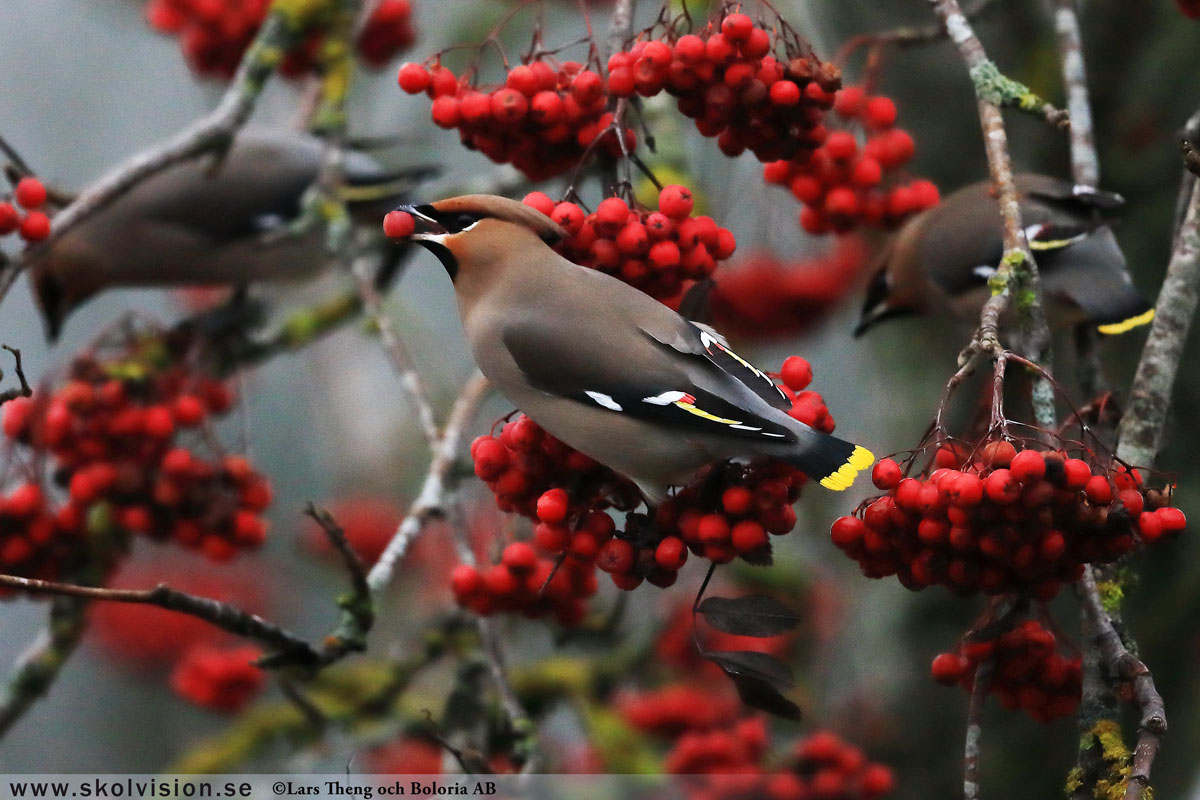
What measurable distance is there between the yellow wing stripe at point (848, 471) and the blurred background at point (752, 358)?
68 centimetres

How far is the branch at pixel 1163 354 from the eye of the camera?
89.8 inches

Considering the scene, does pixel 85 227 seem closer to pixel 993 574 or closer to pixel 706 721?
pixel 706 721

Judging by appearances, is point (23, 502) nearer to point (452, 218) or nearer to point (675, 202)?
point (452, 218)

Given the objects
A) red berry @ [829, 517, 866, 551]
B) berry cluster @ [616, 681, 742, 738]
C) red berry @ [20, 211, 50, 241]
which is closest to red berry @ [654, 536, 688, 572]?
red berry @ [829, 517, 866, 551]

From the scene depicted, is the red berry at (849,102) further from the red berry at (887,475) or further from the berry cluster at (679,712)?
the berry cluster at (679,712)

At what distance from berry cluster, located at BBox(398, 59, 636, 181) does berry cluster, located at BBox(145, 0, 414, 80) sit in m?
1.92

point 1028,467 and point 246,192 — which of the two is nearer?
point 1028,467

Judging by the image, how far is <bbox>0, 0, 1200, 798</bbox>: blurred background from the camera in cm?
367

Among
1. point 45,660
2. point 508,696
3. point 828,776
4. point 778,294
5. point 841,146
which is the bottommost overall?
point 828,776

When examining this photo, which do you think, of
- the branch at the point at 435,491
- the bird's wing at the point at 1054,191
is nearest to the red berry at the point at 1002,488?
the bird's wing at the point at 1054,191

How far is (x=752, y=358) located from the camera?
16.7 feet

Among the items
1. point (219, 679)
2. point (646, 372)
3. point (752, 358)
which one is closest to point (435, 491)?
point (646, 372)

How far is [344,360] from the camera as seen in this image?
5.75 meters

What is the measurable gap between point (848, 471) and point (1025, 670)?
48cm
